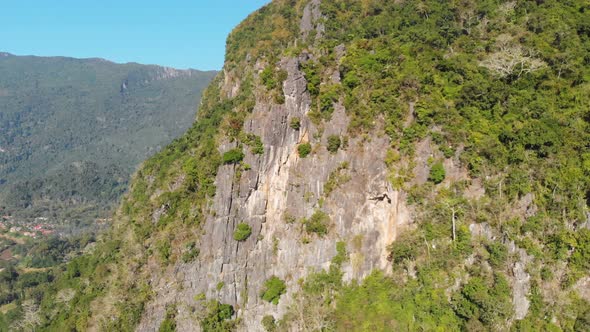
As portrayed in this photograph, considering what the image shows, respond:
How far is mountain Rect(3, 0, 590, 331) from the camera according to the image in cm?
3181

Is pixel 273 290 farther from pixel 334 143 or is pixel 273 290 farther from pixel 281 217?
pixel 334 143

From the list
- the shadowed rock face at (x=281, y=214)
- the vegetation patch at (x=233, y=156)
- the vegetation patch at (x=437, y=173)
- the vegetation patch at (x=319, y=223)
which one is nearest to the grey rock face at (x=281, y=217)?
the shadowed rock face at (x=281, y=214)

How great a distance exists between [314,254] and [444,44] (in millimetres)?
30982

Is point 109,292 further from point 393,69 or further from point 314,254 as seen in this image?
point 393,69

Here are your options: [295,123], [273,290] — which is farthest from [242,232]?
[295,123]

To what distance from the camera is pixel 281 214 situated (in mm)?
40438

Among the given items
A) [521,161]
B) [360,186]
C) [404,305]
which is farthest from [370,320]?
[521,161]

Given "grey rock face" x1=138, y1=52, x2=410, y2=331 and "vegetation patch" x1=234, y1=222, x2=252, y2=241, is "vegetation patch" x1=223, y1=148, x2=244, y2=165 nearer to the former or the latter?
"grey rock face" x1=138, y1=52, x2=410, y2=331

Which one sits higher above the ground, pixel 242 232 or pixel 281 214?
pixel 281 214

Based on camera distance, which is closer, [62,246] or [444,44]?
[444,44]

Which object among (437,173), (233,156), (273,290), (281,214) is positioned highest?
Result: (233,156)

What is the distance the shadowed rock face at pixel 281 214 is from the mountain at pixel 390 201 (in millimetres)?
146

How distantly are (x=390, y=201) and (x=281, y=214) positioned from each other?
37.4 feet

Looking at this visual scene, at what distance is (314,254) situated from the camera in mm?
38344
